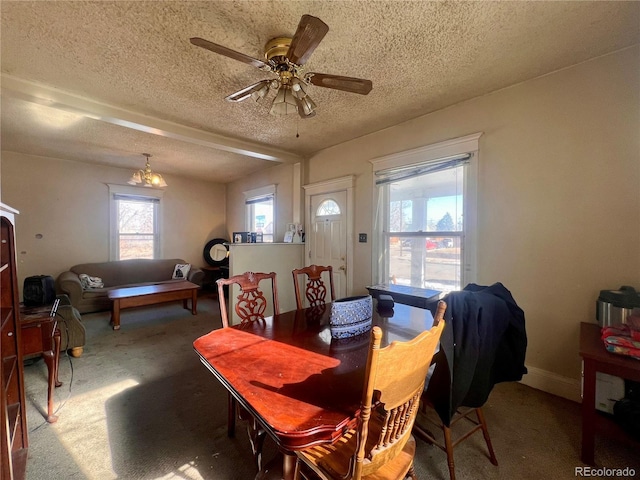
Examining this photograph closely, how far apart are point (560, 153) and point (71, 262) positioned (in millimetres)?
7113

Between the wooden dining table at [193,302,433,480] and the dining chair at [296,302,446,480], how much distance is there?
0.36 ft

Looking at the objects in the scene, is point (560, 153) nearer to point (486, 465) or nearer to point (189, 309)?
point (486, 465)

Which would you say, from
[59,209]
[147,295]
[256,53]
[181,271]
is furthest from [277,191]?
[59,209]

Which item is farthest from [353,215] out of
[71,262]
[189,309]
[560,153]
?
[71,262]

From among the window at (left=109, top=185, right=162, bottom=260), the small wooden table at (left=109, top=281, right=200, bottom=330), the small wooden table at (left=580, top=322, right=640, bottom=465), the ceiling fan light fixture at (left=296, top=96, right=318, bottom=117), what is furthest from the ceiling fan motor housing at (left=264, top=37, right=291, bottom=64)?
the window at (left=109, top=185, right=162, bottom=260)

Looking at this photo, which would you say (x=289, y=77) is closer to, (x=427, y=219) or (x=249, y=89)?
(x=249, y=89)

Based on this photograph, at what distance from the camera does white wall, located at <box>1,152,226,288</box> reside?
14.1 ft

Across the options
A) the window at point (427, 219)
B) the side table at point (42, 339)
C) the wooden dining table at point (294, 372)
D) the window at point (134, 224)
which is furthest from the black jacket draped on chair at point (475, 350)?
the window at point (134, 224)

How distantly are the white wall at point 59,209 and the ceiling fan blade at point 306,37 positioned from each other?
5.36 meters

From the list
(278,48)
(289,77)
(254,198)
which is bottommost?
(254,198)

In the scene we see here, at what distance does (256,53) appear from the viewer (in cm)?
196

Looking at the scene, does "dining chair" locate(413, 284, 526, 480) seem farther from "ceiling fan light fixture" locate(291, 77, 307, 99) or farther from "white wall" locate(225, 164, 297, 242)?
"white wall" locate(225, 164, 297, 242)

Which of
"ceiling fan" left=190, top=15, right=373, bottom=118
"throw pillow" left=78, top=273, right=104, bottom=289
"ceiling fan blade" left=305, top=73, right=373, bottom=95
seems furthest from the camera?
"throw pillow" left=78, top=273, right=104, bottom=289

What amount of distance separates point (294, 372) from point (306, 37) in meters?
1.68
